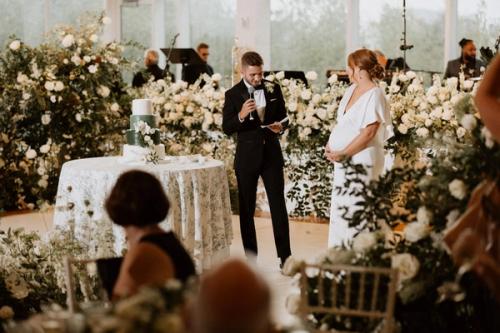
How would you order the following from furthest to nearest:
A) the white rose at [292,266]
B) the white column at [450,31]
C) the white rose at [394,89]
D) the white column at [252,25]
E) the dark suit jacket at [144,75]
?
the white column at [450,31], the white column at [252,25], the dark suit jacket at [144,75], the white rose at [394,89], the white rose at [292,266]

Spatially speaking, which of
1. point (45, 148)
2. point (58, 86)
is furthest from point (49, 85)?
point (45, 148)

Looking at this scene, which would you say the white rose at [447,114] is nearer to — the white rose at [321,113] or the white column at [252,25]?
the white rose at [321,113]

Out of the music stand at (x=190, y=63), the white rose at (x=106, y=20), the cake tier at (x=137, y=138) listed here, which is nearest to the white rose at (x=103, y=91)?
the white rose at (x=106, y=20)

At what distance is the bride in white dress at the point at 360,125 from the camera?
19.0 ft

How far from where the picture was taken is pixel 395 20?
13.7 metres

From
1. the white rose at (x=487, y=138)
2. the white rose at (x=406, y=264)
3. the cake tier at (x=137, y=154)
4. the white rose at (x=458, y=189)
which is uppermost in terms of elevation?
the white rose at (x=487, y=138)

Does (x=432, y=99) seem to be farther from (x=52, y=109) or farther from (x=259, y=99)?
(x=52, y=109)

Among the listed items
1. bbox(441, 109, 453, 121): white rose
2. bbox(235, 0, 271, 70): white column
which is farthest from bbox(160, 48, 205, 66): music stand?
bbox(441, 109, 453, 121): white rose

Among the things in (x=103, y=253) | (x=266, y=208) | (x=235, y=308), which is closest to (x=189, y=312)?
(x=235, y=308)

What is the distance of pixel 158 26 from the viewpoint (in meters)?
15.6

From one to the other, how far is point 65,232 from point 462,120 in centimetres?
279

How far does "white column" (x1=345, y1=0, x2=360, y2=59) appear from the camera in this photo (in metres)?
13.9

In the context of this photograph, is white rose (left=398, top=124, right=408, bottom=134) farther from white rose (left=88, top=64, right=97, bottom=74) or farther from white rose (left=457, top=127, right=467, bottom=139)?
white rose (left=88, top=64, right=97, bottom=74)

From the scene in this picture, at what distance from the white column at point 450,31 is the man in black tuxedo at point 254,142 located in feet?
24.9
